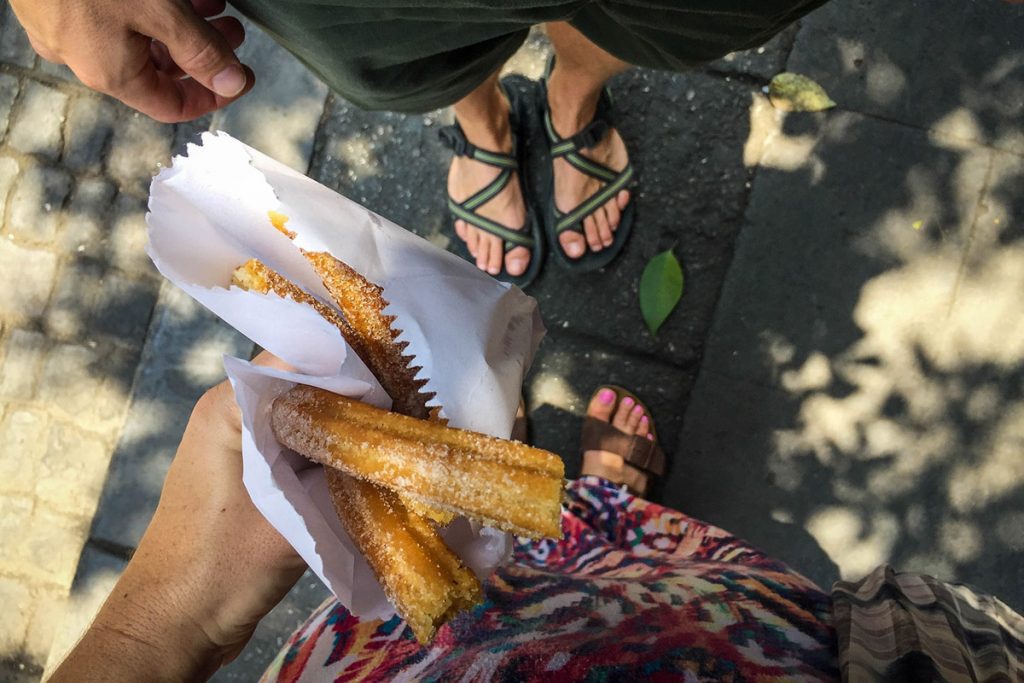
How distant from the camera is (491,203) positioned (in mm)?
2627

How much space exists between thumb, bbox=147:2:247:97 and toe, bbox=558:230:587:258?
145cm

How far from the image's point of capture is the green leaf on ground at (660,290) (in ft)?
8.75

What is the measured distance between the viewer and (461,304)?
1285mm

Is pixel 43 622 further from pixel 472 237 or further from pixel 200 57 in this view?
pixel 200 57

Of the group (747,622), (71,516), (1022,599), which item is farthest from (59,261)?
(1022,599)

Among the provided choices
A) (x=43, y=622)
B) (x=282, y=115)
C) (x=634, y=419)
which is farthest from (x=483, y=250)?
(x=43, y=622)

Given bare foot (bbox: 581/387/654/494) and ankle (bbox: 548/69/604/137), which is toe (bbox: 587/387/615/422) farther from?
ankle (bbox: 548/69/604/137)

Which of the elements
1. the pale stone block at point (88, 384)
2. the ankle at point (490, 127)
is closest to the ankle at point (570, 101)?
the ankle at point (490, 127)

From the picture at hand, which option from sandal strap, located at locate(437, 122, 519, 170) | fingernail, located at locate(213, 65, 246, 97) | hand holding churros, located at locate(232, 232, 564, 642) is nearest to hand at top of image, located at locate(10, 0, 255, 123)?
fingernail, located at locate(213, 65, 246, 97)

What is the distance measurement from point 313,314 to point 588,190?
1.70 meters

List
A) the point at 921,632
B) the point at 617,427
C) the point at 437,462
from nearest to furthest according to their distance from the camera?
the point at 437,462 < the point at 921,632 < the point at 617,427

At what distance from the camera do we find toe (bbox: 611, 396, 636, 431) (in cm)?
258

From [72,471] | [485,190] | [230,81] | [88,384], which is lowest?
[72,471]

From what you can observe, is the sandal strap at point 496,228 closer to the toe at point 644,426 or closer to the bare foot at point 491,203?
the bare foot at point 491,203
